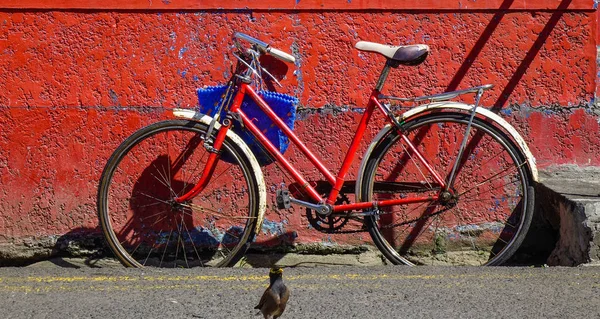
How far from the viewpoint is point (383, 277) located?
5.64m

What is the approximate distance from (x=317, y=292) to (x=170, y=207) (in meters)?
1.43

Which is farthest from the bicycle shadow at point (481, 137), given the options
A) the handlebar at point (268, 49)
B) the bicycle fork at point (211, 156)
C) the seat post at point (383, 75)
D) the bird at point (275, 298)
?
the bird at point (275, 298)

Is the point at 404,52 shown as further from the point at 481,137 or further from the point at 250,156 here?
the point at 250,156

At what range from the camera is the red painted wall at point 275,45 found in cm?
634

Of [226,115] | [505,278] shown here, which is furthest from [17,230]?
[505,278]

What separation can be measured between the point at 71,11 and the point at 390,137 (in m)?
2.14

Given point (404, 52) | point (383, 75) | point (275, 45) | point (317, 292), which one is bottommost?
point (317, 292)

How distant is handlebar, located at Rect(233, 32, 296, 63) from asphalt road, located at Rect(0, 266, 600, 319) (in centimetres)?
124

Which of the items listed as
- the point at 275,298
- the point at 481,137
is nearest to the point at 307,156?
the point at 481,137

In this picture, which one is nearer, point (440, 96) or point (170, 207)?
point (440, 96)

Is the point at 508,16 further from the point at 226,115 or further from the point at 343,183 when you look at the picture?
the point at 226,115

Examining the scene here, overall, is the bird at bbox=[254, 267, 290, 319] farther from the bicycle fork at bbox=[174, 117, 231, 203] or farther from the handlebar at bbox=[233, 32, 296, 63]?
the handlebar at bbox=[233, 32, 296, 63]

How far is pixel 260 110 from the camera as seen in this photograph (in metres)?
6.06

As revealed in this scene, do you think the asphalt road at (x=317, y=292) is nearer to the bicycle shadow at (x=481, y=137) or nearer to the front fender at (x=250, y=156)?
the front fender at (x=250, y=156)
